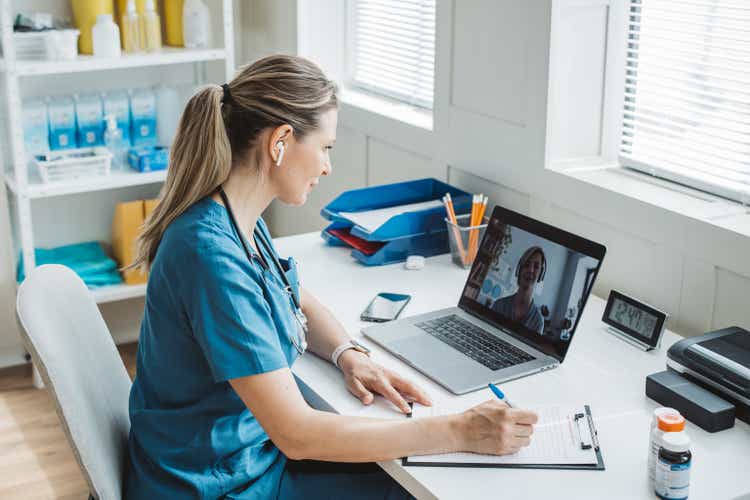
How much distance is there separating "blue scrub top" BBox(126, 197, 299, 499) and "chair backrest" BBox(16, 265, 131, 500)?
0.06 metres

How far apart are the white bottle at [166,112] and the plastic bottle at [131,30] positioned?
233 mm

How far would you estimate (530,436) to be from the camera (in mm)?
1439

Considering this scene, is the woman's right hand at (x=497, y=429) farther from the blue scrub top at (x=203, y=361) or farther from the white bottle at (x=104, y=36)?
the white bottle at (x=104, y=36)

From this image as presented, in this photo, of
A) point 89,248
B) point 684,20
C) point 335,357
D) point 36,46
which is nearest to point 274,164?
point 335,357

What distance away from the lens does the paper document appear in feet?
7.47

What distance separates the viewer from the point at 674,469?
1290 millimetres

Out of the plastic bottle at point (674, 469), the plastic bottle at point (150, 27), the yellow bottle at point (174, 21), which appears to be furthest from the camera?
the yellow bottle at point (174, 21)

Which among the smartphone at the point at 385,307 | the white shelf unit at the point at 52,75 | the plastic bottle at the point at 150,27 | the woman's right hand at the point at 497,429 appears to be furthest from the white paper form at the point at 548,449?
the plastic bottle at the point at 150,27

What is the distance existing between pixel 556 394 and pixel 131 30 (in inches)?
83.0

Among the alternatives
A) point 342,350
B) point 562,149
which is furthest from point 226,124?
point 562,149

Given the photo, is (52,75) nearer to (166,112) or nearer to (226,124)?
(166,112)

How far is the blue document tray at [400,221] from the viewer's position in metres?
2.23

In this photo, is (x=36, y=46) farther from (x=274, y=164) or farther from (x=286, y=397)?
(x=286, y=397)

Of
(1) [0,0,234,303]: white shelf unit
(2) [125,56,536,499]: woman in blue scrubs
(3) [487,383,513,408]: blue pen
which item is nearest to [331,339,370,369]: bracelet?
(2) [125,56,536,499]: woman in blue scrubs
